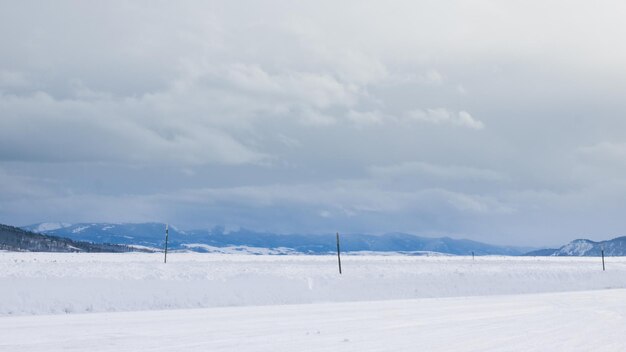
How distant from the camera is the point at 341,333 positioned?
13586 mm

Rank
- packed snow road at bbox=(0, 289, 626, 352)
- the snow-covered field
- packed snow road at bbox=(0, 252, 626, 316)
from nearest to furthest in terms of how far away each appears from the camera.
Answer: packed snow road at bbox=(0, 289, 626, 352) < the snow-covered field < packed snow road at bbox=(0, 252, 626, 316)

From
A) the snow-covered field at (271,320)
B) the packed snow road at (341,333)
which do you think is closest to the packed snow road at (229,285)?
the snow-covered field at (271,320)

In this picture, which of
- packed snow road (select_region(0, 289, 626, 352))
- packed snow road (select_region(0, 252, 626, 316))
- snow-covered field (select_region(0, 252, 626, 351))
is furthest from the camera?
packed snow road (select_region(0, 252, 626, 316))

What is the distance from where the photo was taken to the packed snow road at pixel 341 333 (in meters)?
11.3

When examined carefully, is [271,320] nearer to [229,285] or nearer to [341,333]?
[341,333]

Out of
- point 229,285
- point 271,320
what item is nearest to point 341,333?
point 271,320

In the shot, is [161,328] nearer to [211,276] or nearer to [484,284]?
[211,276]

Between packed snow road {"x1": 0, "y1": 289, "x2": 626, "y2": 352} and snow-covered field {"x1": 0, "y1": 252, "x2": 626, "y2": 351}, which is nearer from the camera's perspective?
packed snow road {"x1": 0, "y1": 289, "x2": 626, "y2": 352}

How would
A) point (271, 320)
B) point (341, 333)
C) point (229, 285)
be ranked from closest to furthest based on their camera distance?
point (341, 333) → point (271, 320) → point (229, 285)

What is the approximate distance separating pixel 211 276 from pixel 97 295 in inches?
541

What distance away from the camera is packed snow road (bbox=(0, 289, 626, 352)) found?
11.3 m

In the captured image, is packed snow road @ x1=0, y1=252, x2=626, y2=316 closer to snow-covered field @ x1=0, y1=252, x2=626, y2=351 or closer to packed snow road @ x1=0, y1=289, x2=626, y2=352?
snow-covered field @ x1=0, y1=252, x2=626, y2=351

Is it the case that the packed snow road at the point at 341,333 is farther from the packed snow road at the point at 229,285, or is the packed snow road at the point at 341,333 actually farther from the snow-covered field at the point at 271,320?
the packed snow road at the point at 229,285

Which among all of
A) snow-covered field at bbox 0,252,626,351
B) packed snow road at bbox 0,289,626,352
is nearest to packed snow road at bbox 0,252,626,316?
snow-covered field at bbox 0,252,626,351
